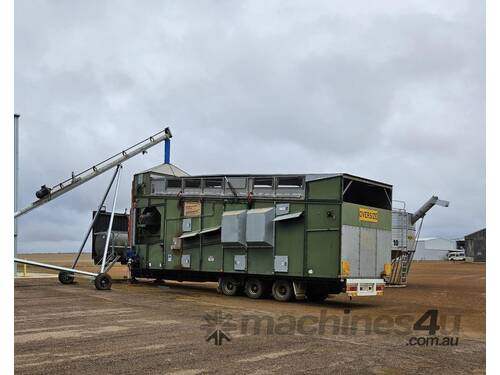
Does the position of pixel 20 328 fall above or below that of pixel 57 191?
below

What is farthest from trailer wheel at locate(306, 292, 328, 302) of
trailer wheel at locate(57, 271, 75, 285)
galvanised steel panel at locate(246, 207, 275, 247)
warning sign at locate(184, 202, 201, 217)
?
trailer wheel at locate(57, 271, 75, 285)

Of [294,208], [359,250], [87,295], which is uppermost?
[294,208]

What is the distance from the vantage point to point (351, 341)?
1023 cm

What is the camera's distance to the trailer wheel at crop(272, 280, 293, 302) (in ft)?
56.7

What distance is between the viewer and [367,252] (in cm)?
1688

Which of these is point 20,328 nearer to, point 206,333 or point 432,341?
point 206,333

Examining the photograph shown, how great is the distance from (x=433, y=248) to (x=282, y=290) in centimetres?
9848

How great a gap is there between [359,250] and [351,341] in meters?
6.57

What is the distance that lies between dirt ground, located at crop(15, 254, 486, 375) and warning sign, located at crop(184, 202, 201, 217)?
3382 millimetres

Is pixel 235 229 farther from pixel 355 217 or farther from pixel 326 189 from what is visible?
pixel 355 217
